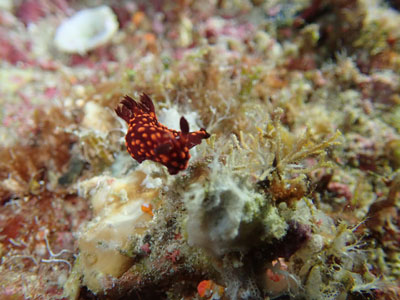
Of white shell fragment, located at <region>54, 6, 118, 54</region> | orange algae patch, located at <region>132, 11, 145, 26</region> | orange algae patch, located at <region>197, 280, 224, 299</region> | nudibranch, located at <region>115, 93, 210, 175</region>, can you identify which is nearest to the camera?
nudibranch, located at <region>115, 93, 210, 175</region>

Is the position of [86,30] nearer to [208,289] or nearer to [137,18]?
[137,18]

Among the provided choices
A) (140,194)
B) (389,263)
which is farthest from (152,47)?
(389,263)

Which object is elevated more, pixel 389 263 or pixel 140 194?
pixel 140 194

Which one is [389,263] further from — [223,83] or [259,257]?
[223,83]

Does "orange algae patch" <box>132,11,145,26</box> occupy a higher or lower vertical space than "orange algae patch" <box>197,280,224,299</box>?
higher

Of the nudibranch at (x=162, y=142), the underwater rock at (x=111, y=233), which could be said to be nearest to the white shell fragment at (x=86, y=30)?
the underwater rock at (x=111, y=233)

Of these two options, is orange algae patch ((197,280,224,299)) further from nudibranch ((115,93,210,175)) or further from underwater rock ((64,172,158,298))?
nudibranch ((115,93,210,175))

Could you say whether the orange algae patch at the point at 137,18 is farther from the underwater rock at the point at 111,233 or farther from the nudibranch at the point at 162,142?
the underwater rock at the point at 111,233

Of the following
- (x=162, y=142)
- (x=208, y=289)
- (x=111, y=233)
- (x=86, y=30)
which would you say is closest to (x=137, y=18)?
(x=86, y=30)

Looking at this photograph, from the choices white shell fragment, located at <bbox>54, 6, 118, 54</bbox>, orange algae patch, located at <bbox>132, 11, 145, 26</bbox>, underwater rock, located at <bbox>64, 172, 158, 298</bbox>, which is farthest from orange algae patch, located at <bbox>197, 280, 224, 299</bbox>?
orange algae patch, located at <bbox>132, 11, 145, 26</bbox>
